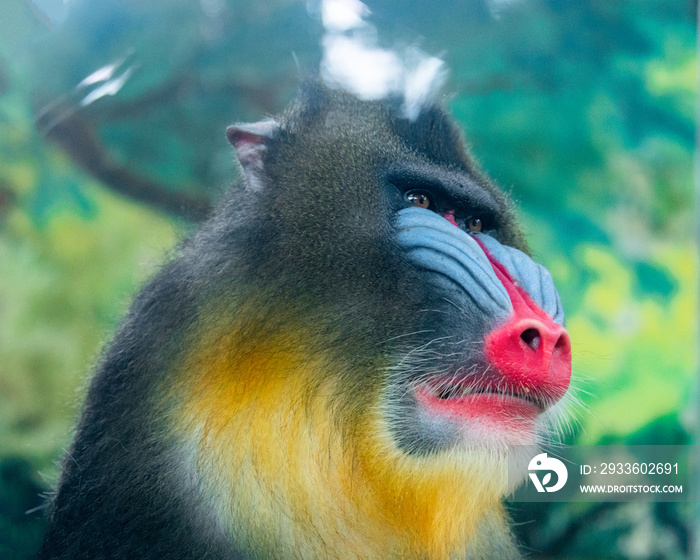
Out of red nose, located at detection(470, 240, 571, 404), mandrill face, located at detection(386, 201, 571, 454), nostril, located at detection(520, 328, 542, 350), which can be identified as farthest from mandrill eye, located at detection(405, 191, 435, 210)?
nostril, located at detection(520, 328, 542, 350)

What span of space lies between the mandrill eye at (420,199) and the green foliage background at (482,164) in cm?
39

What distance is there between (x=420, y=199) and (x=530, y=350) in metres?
0.54

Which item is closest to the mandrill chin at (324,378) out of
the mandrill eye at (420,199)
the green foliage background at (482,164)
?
the mandrill eye at (420,199)

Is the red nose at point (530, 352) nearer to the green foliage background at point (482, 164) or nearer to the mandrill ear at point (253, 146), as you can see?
the green foliage background at point (482, 164)

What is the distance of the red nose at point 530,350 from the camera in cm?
150

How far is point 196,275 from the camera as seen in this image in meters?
1.75

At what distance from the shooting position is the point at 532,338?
4.97ft

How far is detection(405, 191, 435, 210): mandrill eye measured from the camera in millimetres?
1777

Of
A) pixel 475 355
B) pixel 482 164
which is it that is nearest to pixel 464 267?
pixel 475 355

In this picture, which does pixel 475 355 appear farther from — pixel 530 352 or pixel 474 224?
pixel 474 224

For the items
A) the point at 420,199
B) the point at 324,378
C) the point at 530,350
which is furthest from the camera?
the point at 420,199

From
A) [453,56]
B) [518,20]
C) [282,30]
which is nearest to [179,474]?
[282,30]

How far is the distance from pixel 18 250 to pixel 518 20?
1773 mm

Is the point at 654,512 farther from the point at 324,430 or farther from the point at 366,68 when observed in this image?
the point at 366,68
